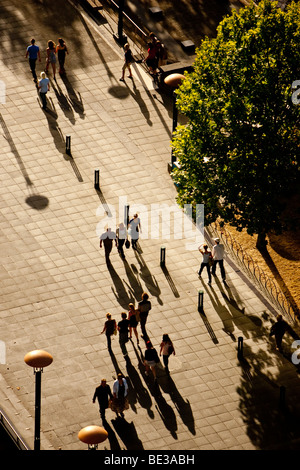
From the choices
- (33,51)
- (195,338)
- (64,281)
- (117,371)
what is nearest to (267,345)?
(195,338)

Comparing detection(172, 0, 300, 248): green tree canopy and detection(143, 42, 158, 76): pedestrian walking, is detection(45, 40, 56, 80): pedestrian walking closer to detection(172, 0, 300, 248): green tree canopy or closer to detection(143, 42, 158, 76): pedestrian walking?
detection(143, 42, 158, 76): pedestrian walking

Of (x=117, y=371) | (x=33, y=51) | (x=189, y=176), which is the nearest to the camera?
(x=117, y=371)

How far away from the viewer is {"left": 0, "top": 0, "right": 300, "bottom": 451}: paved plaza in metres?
30.5

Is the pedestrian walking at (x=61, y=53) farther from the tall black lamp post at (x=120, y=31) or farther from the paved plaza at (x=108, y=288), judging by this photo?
the tall black lamp post at (x=120, y=31)

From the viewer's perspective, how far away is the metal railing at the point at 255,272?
34716 mm

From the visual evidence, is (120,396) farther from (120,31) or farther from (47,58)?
(120,31)

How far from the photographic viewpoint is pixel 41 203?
37500 mm

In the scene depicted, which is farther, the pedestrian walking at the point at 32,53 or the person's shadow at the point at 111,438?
the pedestrian walking at the point at 32,53

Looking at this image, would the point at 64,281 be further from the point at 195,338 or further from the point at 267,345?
the point at 267,345

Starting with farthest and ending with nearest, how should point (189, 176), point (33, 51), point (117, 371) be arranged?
1. point (33, 51)
2. point (189, 176)
3. point (117, 371)

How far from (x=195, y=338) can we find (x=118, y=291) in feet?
10.4

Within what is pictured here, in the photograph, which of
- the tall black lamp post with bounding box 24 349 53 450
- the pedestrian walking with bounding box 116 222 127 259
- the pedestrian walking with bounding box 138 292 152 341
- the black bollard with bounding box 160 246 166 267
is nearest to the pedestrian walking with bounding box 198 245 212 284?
the black bollard with bounding box 160 246 166 267

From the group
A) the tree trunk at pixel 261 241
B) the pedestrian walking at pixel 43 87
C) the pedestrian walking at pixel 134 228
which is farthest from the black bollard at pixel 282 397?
Answer: the pedestrian walking at pixel 43 87

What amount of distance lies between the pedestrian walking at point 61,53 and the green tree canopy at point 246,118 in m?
9.79
